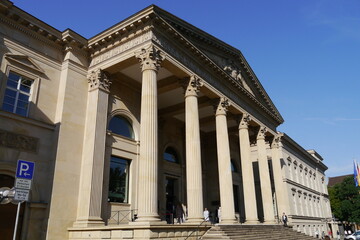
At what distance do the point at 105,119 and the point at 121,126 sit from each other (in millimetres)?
2279

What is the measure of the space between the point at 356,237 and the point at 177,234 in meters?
37.1

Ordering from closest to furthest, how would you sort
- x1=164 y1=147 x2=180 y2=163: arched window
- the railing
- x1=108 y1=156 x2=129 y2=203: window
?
the railing → x1=108 y1=156 x2=129 y2=203: window → x1=164 y1=147 x2=180 y2=163: arched window

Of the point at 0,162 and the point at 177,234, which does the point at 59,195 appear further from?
the point at 177,234

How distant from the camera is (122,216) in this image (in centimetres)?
1839

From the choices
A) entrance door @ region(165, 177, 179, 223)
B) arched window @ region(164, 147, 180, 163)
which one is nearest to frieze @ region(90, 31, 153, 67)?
arched window @ region(164, 147, 180, 163)

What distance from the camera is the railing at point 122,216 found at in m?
17.6

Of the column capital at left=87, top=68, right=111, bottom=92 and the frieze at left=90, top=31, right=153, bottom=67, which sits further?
the column capital at left=87, top=68, right=111, bottom=92

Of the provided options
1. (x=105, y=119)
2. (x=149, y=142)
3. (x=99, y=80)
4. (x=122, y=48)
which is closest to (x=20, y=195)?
(x=149, y=142)

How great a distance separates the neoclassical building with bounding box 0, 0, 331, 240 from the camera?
14602 mm

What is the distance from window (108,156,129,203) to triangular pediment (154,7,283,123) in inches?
340

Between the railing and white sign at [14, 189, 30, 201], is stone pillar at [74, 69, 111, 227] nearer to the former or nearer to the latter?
the railing

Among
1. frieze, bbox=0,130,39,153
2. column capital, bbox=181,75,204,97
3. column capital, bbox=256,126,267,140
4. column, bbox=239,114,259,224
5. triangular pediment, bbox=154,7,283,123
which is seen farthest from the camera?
column capital, bbox=256,126,267,140

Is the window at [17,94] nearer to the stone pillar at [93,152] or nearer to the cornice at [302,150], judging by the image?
the stone pillar at [93,152]

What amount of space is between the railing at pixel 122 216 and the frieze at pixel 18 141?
569 centimetres
